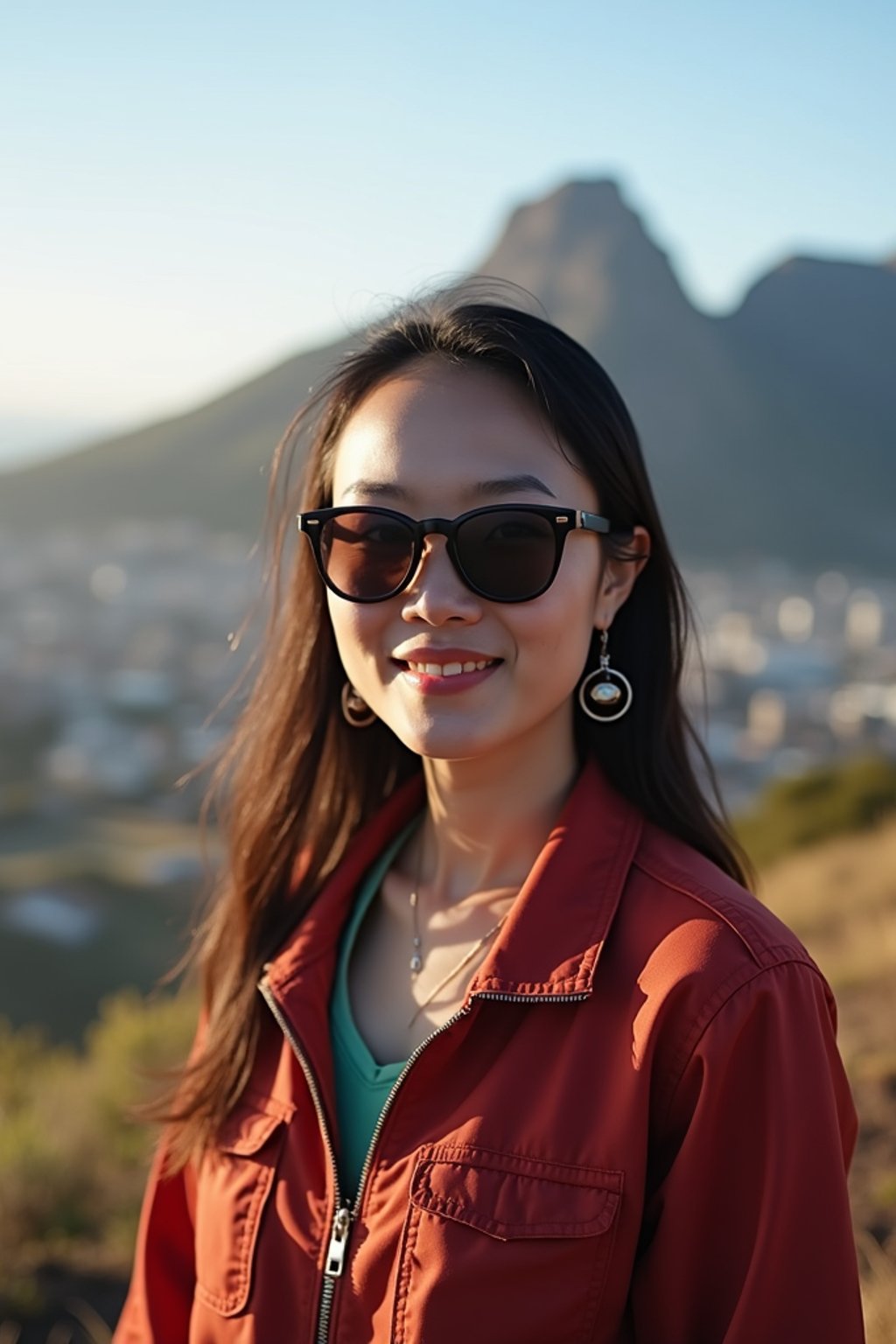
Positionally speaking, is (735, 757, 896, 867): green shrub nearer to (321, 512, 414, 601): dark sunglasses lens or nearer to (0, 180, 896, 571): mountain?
(321, 512, 414, 601): dark sunglasses lens

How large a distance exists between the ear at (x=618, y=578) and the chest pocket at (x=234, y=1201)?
0.86 metres

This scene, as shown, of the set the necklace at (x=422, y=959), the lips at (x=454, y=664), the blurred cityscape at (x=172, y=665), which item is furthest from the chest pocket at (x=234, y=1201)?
the blurred cityscape at (x=172, y=665)

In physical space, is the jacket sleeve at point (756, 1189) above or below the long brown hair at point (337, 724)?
below

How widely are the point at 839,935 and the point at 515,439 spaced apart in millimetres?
5587

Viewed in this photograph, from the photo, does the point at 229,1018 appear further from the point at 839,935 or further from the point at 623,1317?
the point at 839,935

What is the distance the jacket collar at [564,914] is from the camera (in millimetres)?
1509

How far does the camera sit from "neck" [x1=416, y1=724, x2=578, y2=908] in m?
1.79

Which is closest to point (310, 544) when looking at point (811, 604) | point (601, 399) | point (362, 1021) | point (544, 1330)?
point (601, 399)

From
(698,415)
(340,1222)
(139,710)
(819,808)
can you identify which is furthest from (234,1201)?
(698,415)

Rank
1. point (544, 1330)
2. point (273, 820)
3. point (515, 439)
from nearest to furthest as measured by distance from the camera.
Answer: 1. point (544, 1330)
2. point (515, 439)
3. point (273, 820)

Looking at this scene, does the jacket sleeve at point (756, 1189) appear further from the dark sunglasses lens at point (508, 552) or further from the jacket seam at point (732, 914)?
the dark sunglasses lens at point (508, 552)

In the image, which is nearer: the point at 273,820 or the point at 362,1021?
the point at 362,1021

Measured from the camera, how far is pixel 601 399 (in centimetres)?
170

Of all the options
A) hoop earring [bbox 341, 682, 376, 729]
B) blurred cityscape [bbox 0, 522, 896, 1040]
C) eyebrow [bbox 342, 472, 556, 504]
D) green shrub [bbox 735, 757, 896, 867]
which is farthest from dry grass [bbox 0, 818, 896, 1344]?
blurred cityscape [bbox 0, 522, 896, 1040]
